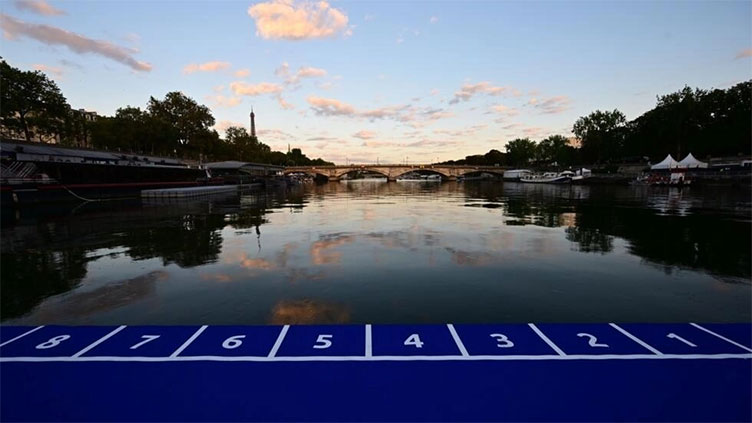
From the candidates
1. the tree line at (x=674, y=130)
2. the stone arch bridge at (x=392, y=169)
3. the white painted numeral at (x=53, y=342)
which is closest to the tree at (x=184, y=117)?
the stone arch bridge at (x=392, y=169)

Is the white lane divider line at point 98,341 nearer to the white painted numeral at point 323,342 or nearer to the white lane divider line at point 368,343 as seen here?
the white painted numeral at point 323,342

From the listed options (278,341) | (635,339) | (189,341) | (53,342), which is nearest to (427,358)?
(278,341)

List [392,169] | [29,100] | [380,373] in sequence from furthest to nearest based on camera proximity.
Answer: [392,169], [29,100], [380,373]

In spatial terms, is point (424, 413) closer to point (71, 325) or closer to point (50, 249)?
point (71, 325)

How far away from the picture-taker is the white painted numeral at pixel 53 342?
18.1 feet

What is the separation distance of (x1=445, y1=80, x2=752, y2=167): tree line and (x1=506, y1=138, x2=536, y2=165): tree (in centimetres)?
1898

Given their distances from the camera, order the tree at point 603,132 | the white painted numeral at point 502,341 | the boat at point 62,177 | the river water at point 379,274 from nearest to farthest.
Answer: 1. the white painted numeral at point 502,341
2. the river water at point 379,274
3. the boat at point 62,177
4. the tree at point 603,132

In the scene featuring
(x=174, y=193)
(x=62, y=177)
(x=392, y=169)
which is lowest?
(x=174, y=193)

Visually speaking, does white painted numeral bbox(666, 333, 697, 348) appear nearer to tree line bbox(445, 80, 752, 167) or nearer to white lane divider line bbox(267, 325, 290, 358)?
white lane divider line bbox(267, 325, 290, 358)

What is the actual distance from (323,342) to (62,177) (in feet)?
151

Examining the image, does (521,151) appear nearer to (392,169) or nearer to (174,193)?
(392,169)

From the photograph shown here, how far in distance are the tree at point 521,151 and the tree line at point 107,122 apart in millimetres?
105424

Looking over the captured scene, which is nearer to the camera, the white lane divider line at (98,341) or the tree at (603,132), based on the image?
the white lane divider line at (98,341)

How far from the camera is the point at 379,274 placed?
32.0ft
